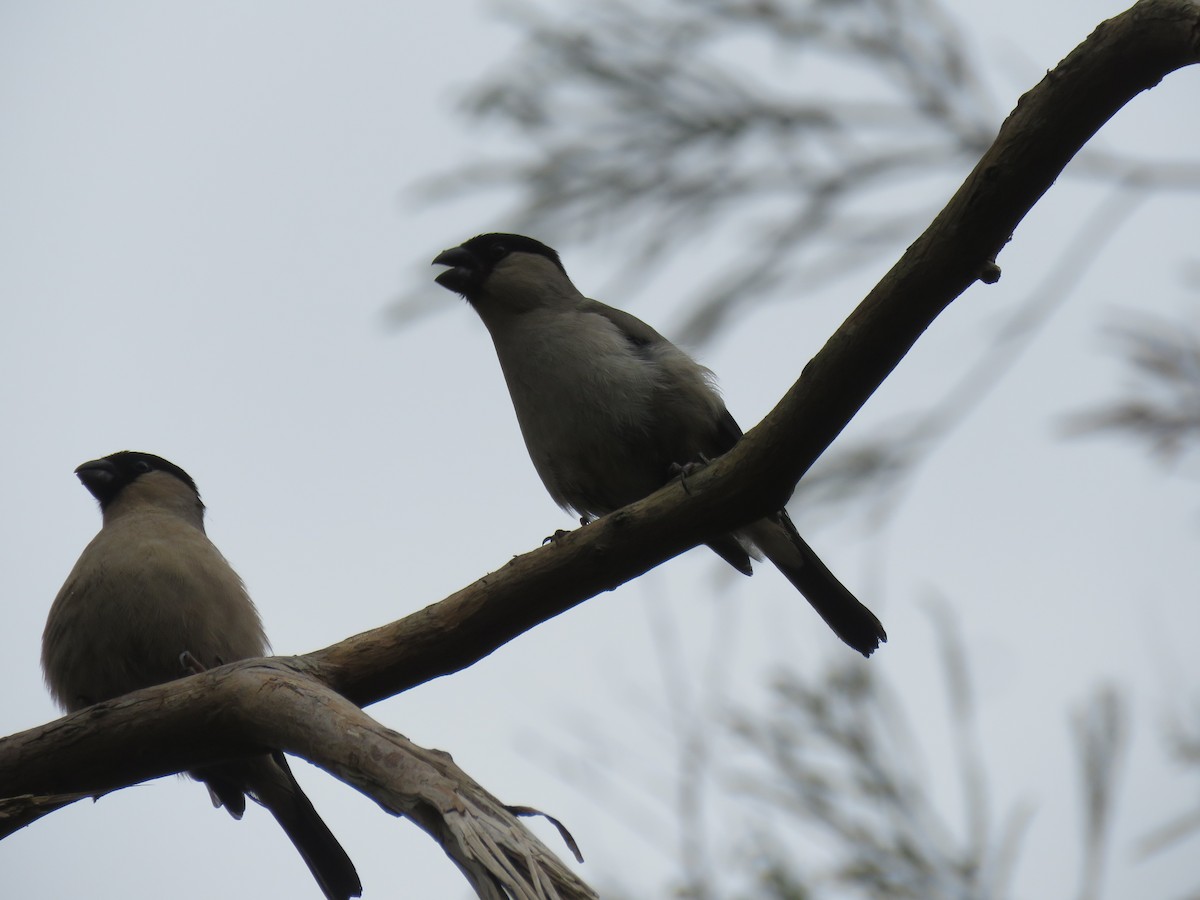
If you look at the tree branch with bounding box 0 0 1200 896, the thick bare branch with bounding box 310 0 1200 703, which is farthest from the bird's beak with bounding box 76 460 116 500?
the thick bare branch with bounding box 310 0 1200 703

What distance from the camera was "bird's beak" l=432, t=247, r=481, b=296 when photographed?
5102 millimetres

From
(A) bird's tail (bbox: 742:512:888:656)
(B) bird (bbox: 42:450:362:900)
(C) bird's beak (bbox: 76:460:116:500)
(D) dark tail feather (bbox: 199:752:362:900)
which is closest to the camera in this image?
(D) dark tail feather (bbox: 199:752:362:900)

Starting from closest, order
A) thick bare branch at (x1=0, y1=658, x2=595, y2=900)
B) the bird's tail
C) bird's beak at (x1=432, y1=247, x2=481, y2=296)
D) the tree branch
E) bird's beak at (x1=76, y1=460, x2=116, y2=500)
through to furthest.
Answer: thick bare branch at (x1=0, y1=658, x2=595, y2=900) → the tree branch → the bird's tail → bird's beak at (x1=432, y1=247, x2=481, y2=296) → bird's beak at (x1=76, y1=460, x2=116, y2=500)

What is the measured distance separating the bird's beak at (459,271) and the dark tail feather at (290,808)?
1.96 meters

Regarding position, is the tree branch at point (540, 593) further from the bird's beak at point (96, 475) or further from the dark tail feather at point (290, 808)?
the bird's beak at point (96, 475)

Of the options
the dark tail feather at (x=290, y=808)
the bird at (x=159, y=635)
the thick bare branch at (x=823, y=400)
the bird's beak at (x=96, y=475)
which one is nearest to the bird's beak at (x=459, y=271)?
the bird at (x=159, y=635)

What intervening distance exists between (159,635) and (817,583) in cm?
225

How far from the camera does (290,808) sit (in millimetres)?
4156

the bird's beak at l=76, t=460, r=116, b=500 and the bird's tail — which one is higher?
the bird's beak at l=76, t=460, r=116, b=500

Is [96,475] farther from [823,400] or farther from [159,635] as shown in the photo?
[823,400]

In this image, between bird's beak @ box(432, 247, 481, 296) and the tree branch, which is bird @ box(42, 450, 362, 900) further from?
bird's beak @ box(432, 247, 481, 296)

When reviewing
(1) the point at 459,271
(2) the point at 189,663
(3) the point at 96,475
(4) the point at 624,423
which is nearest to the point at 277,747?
(2) the point at 189,663

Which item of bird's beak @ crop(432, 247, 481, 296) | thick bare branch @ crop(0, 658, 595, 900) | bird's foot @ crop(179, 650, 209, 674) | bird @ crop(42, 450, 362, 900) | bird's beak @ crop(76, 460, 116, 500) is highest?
bird's beak @ crop(76, 460, 116, 500)

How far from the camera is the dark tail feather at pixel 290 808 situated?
12.8 ft
